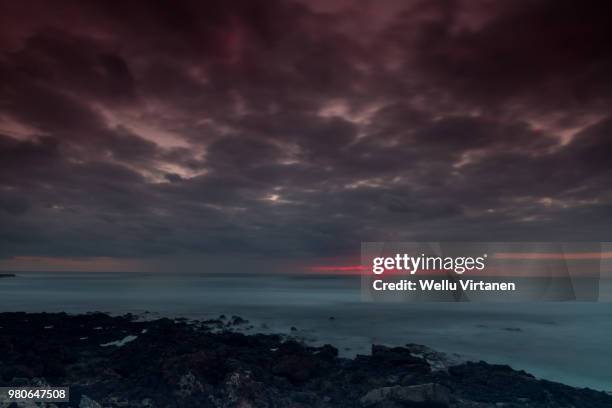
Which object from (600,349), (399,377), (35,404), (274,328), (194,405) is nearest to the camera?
(35,404)

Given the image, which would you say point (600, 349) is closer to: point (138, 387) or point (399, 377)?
point (399, 377)

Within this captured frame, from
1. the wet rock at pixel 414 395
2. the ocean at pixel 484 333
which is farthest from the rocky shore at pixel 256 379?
the ocean at pixel 484 333

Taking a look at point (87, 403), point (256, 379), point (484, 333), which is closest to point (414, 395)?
point (256, 379)

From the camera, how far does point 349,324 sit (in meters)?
35.3

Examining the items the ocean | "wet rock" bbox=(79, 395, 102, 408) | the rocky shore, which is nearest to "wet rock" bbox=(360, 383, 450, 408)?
the rocky shore

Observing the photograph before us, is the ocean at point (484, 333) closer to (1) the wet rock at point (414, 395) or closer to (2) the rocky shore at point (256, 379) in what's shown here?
(2) the rocky shore at point (256, 379)

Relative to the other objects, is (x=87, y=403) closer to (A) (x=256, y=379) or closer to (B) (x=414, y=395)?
(A) (x=256, y=379)

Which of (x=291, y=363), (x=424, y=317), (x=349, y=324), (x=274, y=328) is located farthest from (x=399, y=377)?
(x=424, y=317)

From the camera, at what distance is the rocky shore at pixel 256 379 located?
494 inches

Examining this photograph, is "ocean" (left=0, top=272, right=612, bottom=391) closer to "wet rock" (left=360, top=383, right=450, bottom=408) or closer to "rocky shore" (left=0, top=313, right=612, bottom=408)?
"rocky shore" (left=0, top=313, right=612, bottom=408)

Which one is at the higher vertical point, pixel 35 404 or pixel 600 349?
pixel 35 404

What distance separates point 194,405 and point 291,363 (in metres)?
4.38

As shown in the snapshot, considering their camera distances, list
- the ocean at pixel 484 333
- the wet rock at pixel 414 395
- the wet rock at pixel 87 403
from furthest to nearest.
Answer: the ocean at pixel 484 333
the wet rock at pixel 414 395
the wet rock at pixel 87 403

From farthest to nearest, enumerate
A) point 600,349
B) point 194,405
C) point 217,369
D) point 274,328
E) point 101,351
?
point 274,328
point 600,349
point 101,351
point 217,369
point 194,405
